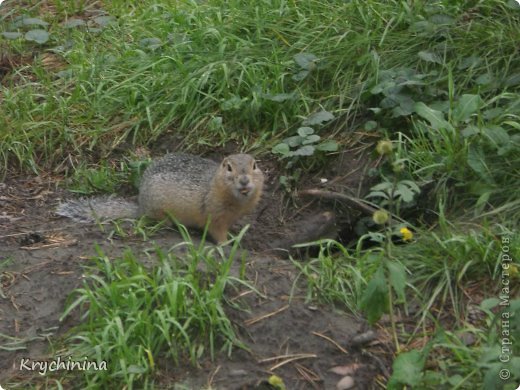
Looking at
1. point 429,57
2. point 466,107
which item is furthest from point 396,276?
point 429,57

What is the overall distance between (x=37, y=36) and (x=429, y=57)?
3.06m

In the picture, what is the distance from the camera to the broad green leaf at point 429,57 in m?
6.46

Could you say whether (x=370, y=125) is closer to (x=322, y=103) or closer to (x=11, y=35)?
(x=322, y=103)

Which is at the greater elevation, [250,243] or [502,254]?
[502,254]

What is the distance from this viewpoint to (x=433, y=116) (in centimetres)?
596

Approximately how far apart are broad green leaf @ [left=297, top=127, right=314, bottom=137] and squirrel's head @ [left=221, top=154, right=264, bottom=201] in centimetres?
56

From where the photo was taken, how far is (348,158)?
6.43 m

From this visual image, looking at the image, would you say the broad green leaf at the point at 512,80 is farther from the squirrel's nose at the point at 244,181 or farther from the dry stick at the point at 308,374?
the dry stick at the point at 308,374

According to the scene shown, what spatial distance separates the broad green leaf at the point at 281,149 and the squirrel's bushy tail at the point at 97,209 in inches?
36.5

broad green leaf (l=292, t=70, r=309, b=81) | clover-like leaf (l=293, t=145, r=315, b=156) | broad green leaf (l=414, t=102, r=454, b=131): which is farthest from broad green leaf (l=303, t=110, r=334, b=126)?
broad green leaf (l=414, t=102, r=454, b=131)

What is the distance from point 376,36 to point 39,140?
92.5 inches

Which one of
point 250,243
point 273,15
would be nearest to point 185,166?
point 250,243

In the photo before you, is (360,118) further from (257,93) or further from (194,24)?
(194,24)

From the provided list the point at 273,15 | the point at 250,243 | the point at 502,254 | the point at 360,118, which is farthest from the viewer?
the point at 273,15
